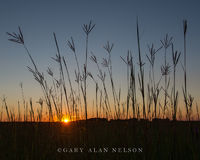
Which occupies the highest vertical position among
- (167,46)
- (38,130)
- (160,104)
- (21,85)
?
(167,46)

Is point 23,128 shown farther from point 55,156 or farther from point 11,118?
point 55,156

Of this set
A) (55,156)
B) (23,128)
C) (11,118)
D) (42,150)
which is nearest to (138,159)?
(55,156)

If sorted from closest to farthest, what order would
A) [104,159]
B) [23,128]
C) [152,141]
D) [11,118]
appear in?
[104,159] → [152,141] → [11,118] → [23,128]

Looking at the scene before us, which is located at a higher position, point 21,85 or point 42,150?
point 21,85

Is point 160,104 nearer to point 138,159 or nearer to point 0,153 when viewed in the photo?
point 138,159

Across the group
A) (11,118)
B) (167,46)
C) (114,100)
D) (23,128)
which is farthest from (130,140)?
(23,128)

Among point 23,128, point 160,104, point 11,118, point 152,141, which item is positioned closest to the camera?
point 152,141

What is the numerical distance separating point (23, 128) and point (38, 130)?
0.95 m

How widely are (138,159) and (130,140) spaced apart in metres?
0.29

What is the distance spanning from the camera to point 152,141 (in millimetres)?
2355

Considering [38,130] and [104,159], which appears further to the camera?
[38,130]

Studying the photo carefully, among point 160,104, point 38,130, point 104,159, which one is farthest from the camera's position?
point 160,104

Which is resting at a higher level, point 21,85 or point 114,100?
point 21,85

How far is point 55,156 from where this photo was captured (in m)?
2.25
